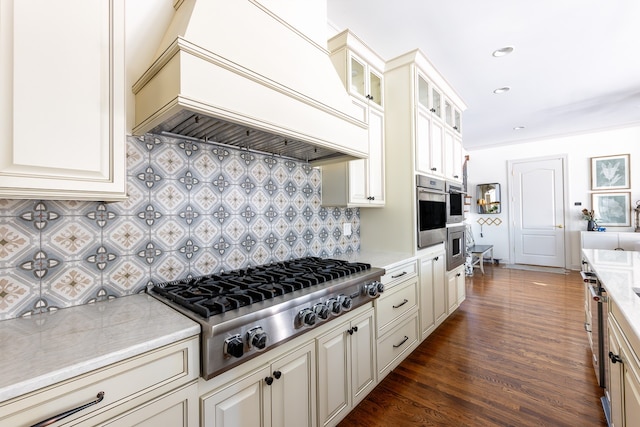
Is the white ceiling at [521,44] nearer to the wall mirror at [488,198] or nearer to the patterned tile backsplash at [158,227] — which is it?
the patterned tile backsplash at [158,227]

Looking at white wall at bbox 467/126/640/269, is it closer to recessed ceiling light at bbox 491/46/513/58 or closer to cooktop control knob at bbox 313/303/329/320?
recessed ceiling light at bbox 491/46/513/58

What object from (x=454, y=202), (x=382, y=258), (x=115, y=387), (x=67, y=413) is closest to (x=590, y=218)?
(x=454, y=202)

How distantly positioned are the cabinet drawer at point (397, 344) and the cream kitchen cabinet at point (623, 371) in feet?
3.84

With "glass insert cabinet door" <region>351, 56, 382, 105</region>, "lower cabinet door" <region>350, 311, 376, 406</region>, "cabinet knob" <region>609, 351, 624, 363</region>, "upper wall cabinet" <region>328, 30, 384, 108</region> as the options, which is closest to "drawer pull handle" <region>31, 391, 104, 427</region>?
"lower cabinet door" <region>350, 311, 376, 406</region>

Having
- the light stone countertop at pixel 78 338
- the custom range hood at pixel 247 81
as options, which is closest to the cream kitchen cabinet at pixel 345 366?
the light stone countertop at pixel 78 338

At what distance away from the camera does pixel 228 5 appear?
1.26m

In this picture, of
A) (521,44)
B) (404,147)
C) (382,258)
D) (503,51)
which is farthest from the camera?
(503,51)

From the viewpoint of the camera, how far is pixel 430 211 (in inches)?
113

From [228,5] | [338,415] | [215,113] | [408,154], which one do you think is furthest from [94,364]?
[408,154]

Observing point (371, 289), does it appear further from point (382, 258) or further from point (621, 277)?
point (621, 277)

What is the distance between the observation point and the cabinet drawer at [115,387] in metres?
0.69

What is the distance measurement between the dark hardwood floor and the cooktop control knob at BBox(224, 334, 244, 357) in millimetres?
1083

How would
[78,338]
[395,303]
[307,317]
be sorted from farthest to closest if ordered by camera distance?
[395,303], [307,317], [78,338]

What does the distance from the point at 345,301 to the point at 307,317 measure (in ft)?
0.99
